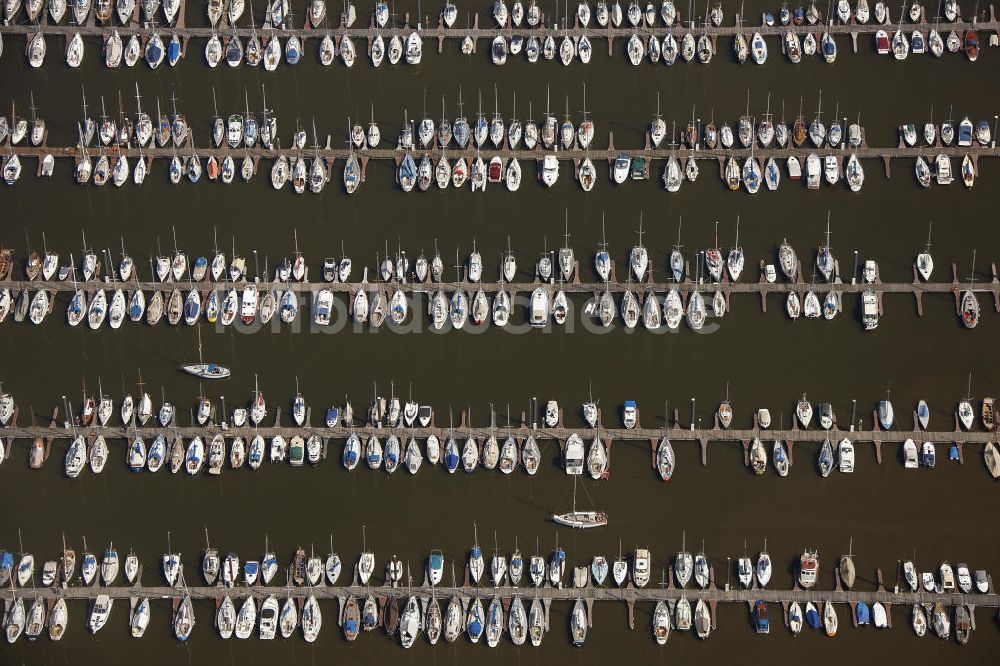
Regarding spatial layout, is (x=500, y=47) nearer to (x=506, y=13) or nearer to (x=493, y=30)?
(x=493, y=30)

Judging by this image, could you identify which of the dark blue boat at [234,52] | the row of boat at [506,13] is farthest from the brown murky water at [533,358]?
the row of boat at [506,13]

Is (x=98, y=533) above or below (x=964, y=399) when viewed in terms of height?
below

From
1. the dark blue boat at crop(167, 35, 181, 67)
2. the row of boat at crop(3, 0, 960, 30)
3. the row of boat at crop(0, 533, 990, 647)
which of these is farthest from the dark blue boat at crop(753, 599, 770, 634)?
the dark blue boat at crop(167, 35, 181, 67)

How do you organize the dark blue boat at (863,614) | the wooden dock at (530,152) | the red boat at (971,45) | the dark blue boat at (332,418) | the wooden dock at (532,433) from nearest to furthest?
the dark blue boat at (863,614) → the wooden dock at (532,433) → the dark blue boat at (332,418) → the wooden dock at (530,152) → the red boat at (971,45)

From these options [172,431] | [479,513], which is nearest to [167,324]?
[172,431]

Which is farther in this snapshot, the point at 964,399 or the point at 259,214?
the point at 259,214

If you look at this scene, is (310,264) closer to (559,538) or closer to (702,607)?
(559,538)

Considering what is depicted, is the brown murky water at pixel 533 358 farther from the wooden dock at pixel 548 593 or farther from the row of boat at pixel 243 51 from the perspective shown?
the wooden dock at pixel 548 593
